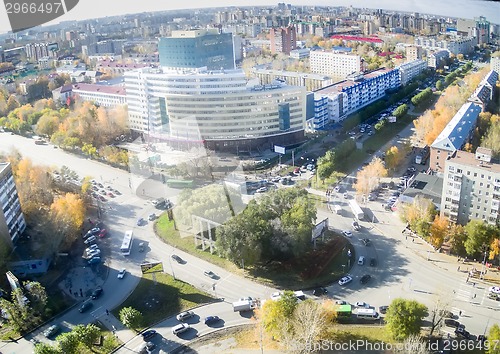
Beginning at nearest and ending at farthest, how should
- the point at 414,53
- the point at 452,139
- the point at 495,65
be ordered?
the point at 452,139 < the point at 495,65 < the point at 414,53

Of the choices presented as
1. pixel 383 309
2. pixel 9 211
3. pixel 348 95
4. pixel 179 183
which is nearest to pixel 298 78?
pixel 348 95

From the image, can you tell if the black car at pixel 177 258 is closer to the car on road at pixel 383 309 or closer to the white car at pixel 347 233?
the white car at pixel 347 233

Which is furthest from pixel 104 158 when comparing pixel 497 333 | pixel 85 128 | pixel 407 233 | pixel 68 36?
pixel 68 36

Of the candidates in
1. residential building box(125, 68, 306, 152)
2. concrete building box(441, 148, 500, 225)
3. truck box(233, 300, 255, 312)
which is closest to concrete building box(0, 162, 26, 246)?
truck box(233, 300, 255, 312)

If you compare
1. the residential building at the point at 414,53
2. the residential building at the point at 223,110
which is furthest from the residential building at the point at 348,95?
the residential building at the point at 414,53

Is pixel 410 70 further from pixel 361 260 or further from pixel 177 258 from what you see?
pixel 177 258

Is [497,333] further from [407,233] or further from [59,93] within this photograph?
[59,93]
